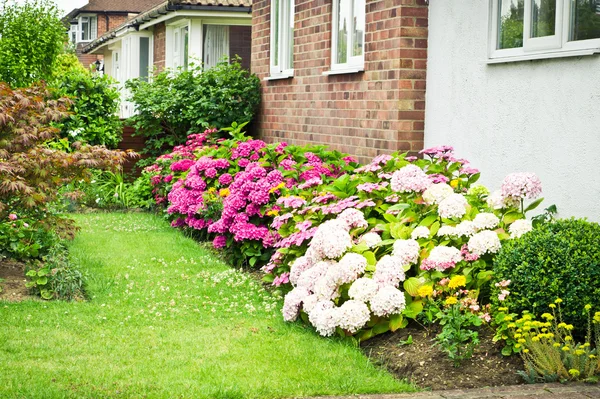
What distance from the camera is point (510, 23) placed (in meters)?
8.54

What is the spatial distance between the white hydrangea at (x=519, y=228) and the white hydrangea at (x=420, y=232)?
0.66 metres

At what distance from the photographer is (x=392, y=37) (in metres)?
10.2

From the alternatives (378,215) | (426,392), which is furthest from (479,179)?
(426,392)

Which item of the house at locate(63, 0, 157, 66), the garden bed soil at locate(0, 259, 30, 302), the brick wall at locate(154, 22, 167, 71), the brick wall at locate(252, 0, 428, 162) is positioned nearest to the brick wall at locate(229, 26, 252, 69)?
the brick wall at locate(154, 22, 167, 71)

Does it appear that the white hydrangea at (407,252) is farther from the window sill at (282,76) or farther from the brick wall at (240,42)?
the brick wall at (240,42)

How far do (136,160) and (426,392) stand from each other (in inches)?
508

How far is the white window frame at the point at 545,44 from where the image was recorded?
7359 millimetres

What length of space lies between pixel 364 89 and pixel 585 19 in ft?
12.8

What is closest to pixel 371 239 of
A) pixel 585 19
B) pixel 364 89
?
pixel 585 19

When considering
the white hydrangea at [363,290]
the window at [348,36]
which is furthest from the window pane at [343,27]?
the white hydrangea at [363,290]

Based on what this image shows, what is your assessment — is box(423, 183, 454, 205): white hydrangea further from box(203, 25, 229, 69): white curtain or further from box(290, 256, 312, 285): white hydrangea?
box(203, 25, 229, 69): white curtain

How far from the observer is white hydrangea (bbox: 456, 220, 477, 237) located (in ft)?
22.0

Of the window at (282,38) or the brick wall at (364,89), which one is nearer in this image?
the brick wall at (364,89)

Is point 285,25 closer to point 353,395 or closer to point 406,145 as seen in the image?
point 406,145
